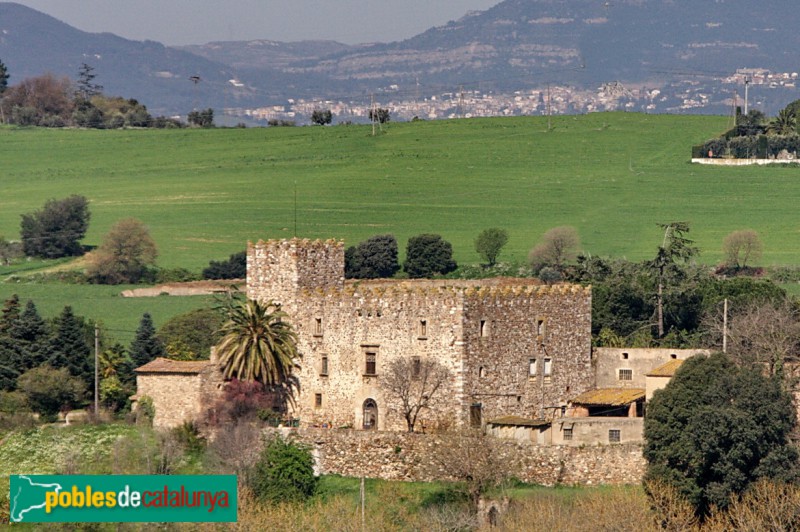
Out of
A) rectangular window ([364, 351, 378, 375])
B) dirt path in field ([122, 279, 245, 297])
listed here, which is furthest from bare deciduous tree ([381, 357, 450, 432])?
dirt path in field ([122, 279, 245, 297])

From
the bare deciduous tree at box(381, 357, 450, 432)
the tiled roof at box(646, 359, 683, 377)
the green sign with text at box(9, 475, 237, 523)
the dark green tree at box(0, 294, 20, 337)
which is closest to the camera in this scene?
the green sign with text at box(9, 475, 237, 523)

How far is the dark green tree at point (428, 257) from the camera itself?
341 feet

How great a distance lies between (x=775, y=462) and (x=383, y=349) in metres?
13.2

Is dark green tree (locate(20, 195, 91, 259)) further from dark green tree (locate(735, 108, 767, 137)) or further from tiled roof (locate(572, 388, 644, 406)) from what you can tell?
tiled roof (locate(572, 388, 644, 406))

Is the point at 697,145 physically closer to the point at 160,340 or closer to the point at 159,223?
the point at 159,223

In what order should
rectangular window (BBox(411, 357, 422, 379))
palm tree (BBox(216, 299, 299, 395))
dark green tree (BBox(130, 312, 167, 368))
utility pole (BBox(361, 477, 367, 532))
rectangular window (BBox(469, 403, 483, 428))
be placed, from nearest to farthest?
utility pole (BBox(361, 477, 367, 532)) < rectangular window (BBox(469, 403, 483, 428)) < rectangular window (BBox(411, 357, 422, 379)) < palm tree (BBox(216, 299, 299, 395)) < dark green tree (BBox(130, 312, 167, 368))

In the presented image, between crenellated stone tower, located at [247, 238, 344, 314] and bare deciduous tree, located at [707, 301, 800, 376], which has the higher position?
crenellated stone tower, located at [247, 238, 344, 314]

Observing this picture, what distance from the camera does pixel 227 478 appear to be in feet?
142

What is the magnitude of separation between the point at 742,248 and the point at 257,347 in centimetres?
4840

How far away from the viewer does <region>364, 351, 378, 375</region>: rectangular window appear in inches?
2544

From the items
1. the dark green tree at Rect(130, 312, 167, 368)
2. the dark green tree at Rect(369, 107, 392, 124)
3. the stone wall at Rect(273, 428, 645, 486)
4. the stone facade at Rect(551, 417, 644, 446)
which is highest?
the dark green tree at Rect(369, 107, 392, 124)

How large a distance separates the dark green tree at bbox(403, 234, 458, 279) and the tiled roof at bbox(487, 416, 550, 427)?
128 ft

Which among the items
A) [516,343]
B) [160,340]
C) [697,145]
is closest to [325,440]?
[516,343]

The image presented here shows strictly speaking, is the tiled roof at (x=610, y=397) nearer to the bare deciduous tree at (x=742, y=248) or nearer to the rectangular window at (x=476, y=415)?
the rectangular window at (x=476, y=415)
